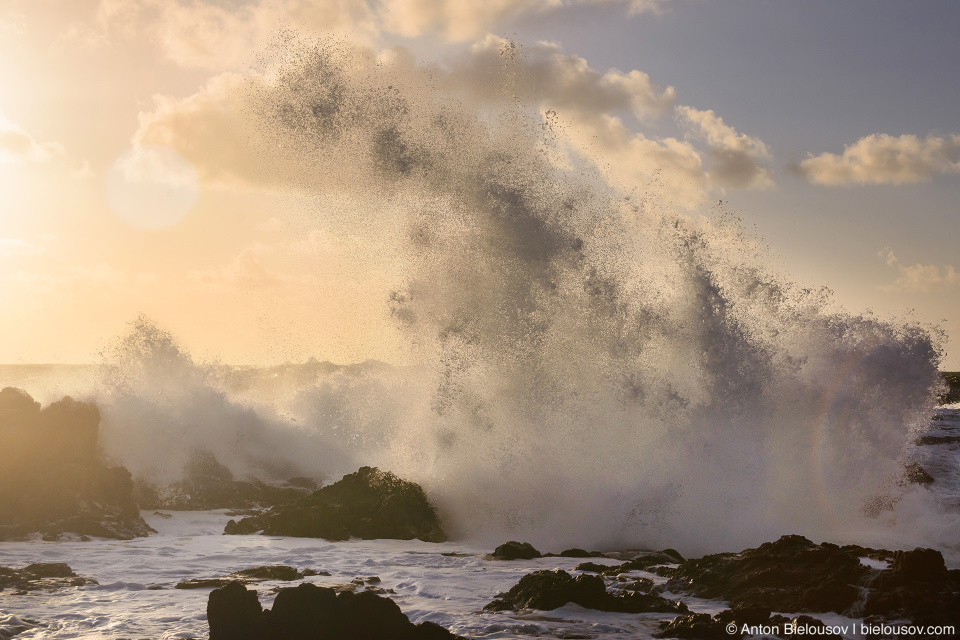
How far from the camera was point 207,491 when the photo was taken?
23516mm

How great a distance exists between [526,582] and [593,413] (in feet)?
32.6

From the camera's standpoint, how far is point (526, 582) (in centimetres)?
1067

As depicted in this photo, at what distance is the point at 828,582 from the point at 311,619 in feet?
22.4

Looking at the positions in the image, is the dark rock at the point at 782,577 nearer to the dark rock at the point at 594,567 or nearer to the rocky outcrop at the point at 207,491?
the dark rock at the point at 594,567

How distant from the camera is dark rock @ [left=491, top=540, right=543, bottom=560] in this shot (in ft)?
48.2

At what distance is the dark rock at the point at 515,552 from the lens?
14680 millimetres

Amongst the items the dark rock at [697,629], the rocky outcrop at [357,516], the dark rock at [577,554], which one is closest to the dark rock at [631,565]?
the dark rock at [577,554]

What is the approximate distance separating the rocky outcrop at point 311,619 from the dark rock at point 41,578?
506 cm

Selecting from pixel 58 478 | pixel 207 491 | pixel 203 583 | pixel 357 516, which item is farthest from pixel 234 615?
pixel 207 491

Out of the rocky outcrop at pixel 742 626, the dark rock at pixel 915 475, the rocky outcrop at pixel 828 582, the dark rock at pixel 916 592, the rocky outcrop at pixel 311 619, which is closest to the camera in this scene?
the rocky outcrop at pixel 311 619

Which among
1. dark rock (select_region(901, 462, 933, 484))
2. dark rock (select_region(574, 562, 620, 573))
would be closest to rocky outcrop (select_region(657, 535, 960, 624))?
dark rock (select_region(574, 562, 620, 573))

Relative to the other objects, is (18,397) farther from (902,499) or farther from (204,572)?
(902,499)

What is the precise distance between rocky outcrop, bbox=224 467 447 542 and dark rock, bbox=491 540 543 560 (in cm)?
328

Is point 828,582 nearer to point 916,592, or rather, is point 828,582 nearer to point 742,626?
point 916,592
